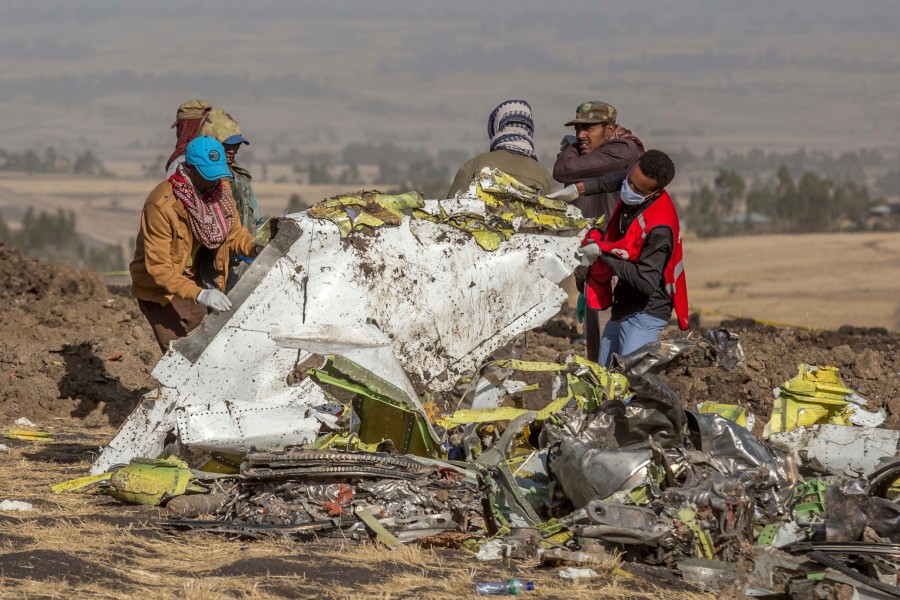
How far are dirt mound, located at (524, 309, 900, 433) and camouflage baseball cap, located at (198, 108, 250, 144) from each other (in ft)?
8.49

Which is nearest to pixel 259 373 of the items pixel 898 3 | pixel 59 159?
pixel 59 159

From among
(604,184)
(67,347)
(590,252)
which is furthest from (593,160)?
(67,347)

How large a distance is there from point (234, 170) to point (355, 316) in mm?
2179

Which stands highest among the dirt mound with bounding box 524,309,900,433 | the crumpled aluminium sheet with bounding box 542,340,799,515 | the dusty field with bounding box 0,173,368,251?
the crumpled aluminium sheet with bounding box 542,340,799,515

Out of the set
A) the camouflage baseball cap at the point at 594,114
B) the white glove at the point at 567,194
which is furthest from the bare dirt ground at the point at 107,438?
the camouflage baseball cap at the point at 594,114

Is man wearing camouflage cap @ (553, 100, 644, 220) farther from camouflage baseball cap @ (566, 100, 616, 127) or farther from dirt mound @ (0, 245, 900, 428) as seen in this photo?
dirt mound @ (0, 245, 900, 428)

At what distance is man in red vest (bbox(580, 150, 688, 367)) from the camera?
725 cm

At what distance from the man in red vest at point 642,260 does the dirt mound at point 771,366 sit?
1198 millimetres

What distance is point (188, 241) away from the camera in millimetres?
7922

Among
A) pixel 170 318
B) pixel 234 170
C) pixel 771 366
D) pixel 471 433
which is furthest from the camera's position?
pixel 771 366

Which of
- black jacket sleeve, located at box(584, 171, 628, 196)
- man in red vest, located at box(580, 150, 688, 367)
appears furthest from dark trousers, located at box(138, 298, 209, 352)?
black jacket sleeve, located at box(584, 171, 628, 196)

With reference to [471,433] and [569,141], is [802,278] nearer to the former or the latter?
[569,141]

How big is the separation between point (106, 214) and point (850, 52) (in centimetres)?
10392

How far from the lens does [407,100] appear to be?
149 meters
